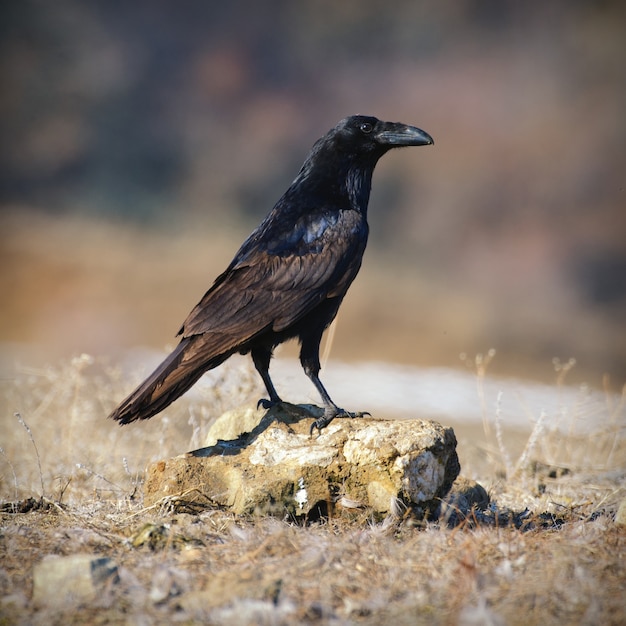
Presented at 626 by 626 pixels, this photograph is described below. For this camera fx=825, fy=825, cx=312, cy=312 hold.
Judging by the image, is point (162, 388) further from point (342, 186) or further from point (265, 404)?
point (342, 186)

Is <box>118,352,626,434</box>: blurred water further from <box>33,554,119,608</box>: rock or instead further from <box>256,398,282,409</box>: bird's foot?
<box>33,554,119,608</box>: rock

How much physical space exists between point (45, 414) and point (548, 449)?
4.25 m

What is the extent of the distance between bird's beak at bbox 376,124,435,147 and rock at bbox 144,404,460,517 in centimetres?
198

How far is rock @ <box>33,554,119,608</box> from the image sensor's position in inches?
117

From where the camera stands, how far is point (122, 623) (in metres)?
2.80

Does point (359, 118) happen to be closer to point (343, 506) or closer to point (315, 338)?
point (315, 338)

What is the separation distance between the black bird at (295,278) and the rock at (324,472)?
271 mm

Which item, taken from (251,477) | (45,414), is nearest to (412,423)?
(251,477)

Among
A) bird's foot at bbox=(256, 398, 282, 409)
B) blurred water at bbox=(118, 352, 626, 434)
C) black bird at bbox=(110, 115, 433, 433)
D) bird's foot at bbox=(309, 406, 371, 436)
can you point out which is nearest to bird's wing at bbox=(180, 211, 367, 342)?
black bird at bbox=(110, 115, 433, 433)

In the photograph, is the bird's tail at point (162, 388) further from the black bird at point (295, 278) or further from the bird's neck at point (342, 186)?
the bird's neck at point (342, 186)

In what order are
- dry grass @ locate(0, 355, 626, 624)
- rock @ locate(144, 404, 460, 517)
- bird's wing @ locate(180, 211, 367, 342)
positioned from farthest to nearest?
bird's wing @ locate(180, 211, 367, 342) → rock @ locate(144, 404, 460, 517) → dry grass @ locate(0, 355, 626, 624)

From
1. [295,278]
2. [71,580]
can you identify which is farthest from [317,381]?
[71,580]

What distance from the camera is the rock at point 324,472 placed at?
13.2 feet

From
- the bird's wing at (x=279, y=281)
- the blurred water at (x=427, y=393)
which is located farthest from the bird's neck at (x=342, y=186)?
the blurred water at (x=427, y=393)
